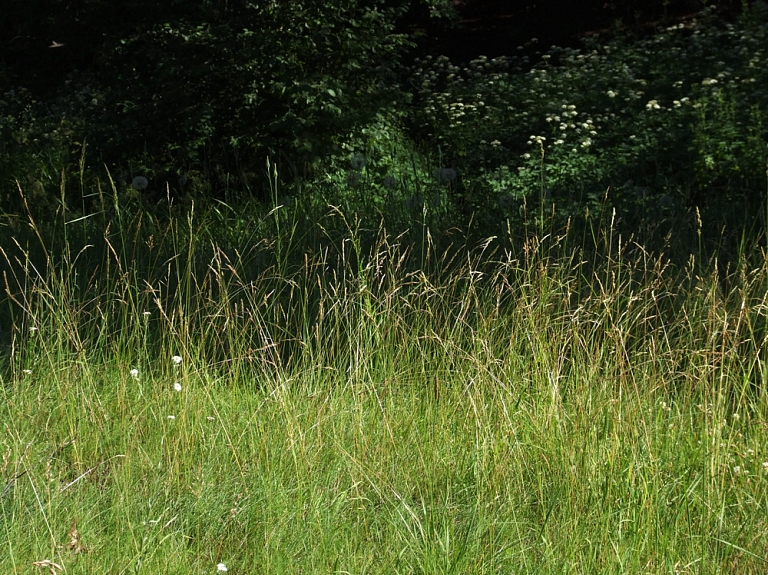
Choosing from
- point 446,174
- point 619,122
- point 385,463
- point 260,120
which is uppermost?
point 260,120

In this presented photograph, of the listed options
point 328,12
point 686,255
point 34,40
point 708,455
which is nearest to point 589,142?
point 328,12

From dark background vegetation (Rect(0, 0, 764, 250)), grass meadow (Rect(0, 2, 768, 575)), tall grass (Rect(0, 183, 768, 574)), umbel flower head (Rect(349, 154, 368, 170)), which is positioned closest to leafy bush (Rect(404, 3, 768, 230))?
dark background vegetation (Rect(0, 0, 764, 250))

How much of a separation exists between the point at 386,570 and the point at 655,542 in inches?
27.6

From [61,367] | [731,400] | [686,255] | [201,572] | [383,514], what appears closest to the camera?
[201,572]

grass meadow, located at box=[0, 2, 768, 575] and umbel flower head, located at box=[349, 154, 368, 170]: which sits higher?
grass meadow, located at box=[0, 2, 768, 575]

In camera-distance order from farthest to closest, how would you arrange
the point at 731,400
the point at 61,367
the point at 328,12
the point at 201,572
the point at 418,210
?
the point at 328,12, the point at 418,210, the point at 61,367, the point at 731,400, the point at 201,572

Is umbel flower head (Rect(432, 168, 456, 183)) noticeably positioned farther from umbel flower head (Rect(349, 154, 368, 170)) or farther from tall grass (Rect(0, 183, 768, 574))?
tall grass (Rect(0, 183, 768, 574))

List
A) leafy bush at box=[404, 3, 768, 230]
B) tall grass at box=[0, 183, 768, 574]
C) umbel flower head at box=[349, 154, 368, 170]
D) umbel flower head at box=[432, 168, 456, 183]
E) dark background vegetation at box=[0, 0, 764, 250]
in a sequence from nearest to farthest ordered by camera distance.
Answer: tall grass at box=[0, 183, 768, 574]
umbel flower head at box=[432, 168, 456, 183]
dark background vegetation at box=[0, 0, 764, 250]
umbel flower head at box=[349, 154, 368, 170]
leafy bush at box=[404, 3, 768, 230]

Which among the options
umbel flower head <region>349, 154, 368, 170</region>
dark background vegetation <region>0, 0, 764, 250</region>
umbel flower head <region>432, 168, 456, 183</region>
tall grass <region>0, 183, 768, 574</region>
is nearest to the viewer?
tall grass <region>0, 183, 768, 574</region>

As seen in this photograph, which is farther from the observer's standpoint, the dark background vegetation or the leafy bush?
the leafy bush

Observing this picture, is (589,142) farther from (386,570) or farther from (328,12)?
(386,570)

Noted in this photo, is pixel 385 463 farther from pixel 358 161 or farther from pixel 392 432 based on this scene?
pixel 358 161

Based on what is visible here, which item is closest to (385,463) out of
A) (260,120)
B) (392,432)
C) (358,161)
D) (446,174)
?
(392,432)

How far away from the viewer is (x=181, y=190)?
281 inches
